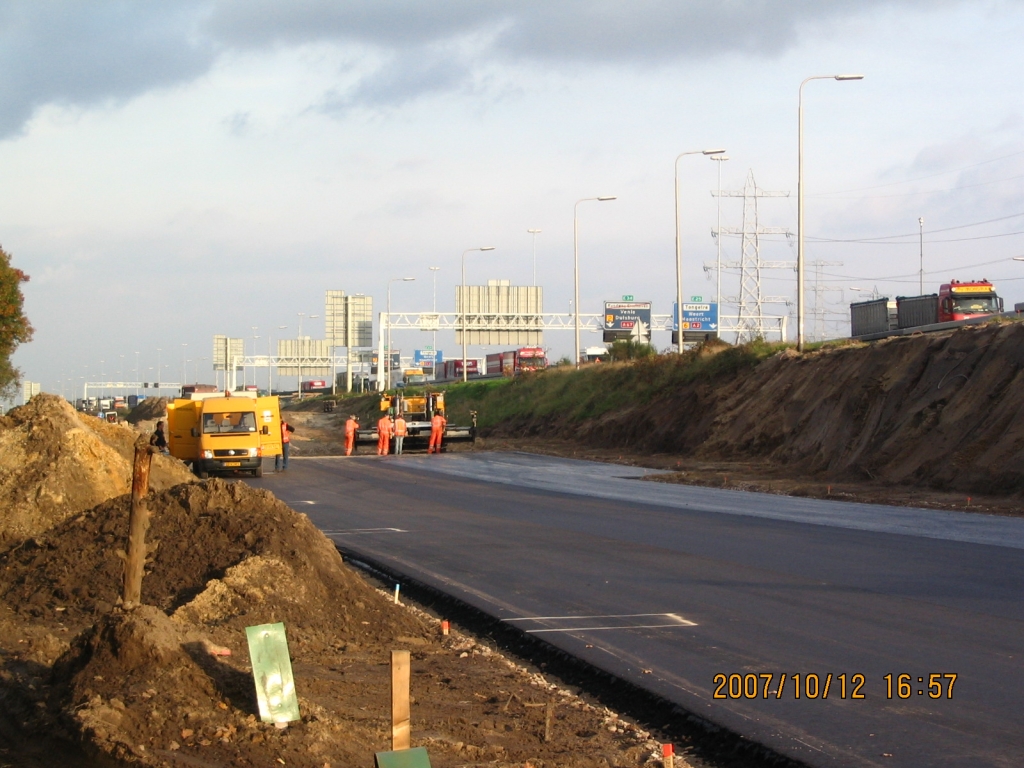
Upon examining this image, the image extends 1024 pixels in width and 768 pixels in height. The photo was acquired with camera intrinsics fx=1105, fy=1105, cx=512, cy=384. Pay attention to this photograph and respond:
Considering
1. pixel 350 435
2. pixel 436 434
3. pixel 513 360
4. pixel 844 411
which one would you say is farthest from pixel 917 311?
pixel 513 360

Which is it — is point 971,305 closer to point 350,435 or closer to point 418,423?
point 418,423

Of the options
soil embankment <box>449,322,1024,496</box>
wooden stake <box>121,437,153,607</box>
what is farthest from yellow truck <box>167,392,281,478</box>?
wooden stake <box>121,437,153,607</box>

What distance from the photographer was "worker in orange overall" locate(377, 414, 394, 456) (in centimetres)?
4432

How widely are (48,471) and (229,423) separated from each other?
17.3 m

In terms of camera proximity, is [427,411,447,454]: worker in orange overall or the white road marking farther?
[427,411,447,454]: worker in orange overall

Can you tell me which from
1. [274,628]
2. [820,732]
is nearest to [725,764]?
[820,732]

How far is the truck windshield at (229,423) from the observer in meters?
32.5

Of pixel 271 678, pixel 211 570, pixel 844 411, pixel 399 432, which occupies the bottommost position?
pixel 399 432

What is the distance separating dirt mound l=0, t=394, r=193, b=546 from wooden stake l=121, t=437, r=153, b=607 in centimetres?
685

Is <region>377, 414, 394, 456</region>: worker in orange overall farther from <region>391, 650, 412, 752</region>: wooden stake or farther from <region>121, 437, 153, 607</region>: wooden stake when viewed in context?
<region>391, 650, 412, 752</region>: wooden stake

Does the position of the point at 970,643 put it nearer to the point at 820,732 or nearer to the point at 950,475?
the point at 820,732

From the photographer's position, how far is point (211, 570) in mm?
10641

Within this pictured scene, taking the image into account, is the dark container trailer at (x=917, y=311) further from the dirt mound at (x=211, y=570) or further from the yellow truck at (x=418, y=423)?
the dirt mound at (x=211, y=570)
